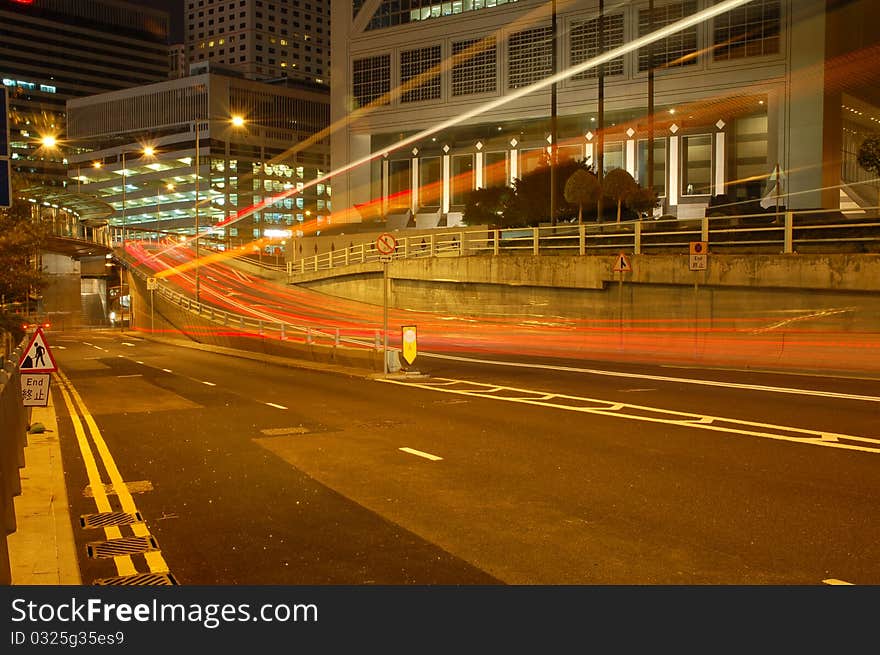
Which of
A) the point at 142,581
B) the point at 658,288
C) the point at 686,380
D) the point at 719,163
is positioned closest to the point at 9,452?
the point at 142,581

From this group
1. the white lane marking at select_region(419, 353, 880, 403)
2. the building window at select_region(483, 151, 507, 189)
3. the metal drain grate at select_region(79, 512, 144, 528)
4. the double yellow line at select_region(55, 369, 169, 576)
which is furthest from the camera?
the building window at select_region(483, 151, 507, 189)

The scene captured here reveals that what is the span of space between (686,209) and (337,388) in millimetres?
45439

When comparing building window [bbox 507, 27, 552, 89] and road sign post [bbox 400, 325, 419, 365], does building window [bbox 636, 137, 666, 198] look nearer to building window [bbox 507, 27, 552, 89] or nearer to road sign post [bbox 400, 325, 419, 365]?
building window [bbox 507, 27, 552, 89]

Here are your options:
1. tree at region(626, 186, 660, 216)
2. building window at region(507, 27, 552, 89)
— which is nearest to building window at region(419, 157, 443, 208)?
building window at region(507, 27, 552, 89)

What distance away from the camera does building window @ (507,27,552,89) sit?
210 ft

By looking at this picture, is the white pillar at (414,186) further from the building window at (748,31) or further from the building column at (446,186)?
the building window at (748,31)

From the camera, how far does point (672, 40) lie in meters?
58.9

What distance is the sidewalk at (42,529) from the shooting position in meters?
6.29

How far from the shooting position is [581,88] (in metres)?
63.6

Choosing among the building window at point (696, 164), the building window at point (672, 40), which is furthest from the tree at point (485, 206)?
the building window at point (696, 164)

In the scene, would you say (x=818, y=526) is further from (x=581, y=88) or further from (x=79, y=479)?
(x=581, y=88)

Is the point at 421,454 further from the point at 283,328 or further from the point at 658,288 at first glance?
the point at 283,328

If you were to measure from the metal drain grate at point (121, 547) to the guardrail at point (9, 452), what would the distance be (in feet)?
2.33

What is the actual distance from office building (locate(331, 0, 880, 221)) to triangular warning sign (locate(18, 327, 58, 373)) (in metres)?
37.2
